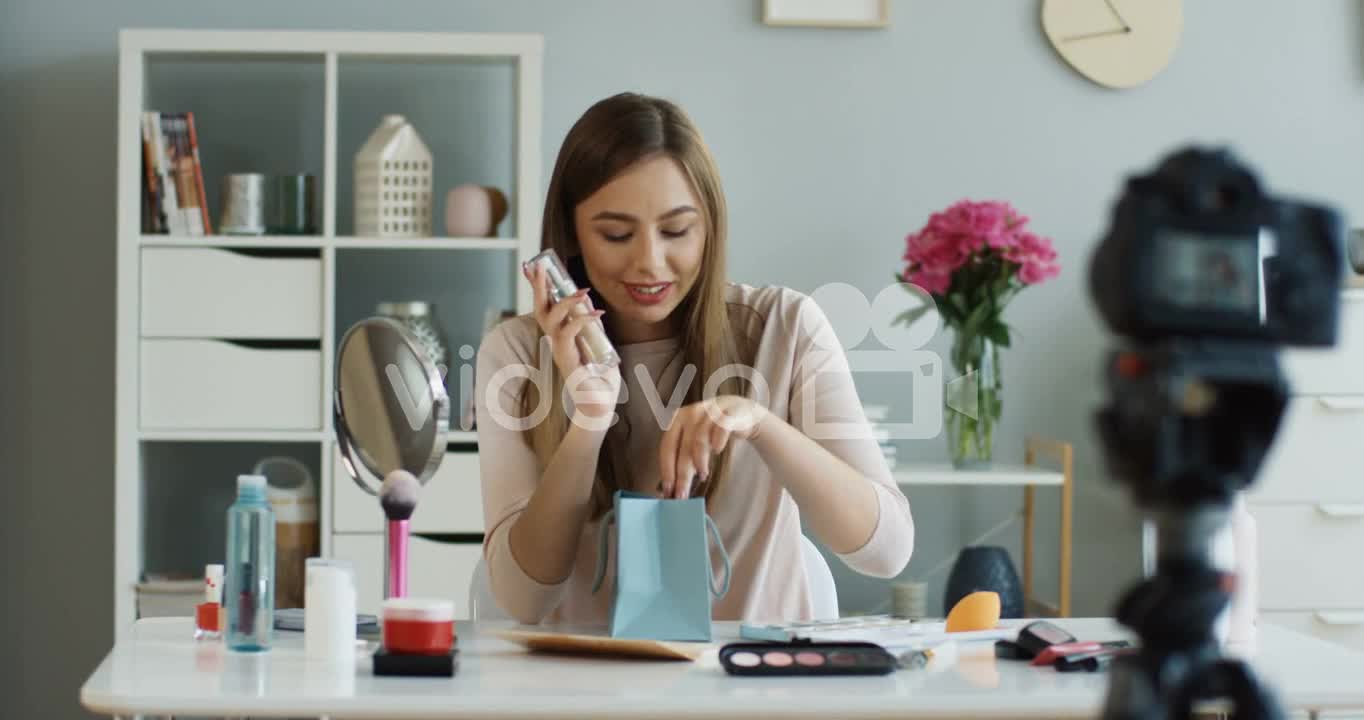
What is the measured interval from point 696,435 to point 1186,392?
78cm

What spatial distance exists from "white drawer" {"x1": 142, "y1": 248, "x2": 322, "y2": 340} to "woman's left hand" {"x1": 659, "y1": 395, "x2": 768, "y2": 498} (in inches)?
66.3

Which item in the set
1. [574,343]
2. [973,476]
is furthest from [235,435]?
[574,343]

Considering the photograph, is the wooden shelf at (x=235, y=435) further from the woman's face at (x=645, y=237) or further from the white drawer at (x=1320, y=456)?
the white drawer at (x=1320, y=456)

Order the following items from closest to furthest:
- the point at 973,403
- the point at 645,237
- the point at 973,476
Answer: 1. the point at 645,237
2. the point at 973,476
3. the point at 973,403

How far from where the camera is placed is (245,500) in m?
1.40

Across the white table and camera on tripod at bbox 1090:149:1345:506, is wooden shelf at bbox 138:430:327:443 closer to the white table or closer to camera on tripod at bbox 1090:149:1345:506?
the white table

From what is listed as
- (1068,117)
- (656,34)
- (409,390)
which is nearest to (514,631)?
(409,390)

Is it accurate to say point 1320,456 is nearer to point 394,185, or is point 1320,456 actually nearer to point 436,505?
point 436,505

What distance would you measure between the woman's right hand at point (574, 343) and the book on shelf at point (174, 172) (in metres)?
1.64

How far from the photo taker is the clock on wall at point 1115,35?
3.36 meters

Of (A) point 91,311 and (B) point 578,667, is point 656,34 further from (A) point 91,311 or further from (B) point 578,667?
(B) point 578,667

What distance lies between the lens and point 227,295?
2.96 meters

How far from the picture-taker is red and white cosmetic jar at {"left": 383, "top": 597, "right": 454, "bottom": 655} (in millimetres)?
1253

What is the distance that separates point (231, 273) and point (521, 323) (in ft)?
4.41
